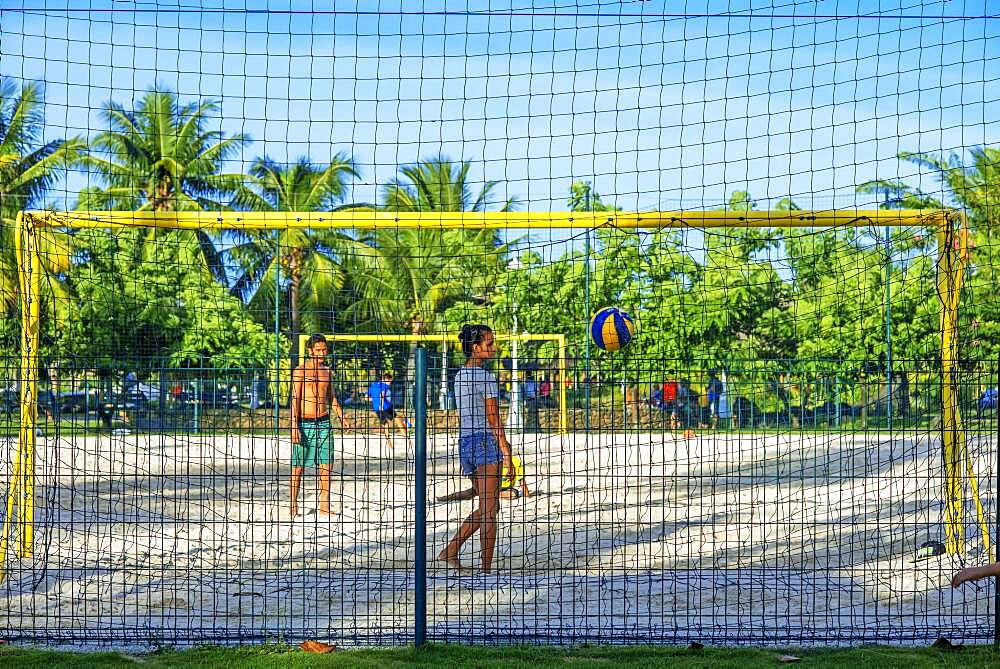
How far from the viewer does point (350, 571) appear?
759 centimetres

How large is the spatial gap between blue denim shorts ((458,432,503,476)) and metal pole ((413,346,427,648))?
4.93 feet

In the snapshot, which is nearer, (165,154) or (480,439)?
(480,439)

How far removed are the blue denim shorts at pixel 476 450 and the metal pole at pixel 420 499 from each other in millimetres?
1503

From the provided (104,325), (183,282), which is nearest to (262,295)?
(183,282)

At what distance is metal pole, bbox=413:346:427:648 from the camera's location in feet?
17.8

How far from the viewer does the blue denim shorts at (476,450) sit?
7.04m

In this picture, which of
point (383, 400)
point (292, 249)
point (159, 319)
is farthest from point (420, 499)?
point (292, 249)

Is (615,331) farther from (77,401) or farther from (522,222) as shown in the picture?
(77,401)

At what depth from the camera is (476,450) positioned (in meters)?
7.12

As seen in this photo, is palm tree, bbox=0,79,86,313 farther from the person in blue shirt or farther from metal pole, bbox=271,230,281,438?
the person in blue shirt

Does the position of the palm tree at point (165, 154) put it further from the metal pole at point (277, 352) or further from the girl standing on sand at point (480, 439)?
the girl standing on sand at point (480, 439)

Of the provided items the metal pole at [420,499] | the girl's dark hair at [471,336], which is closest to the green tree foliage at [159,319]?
the girl's dark hair at [471,336]

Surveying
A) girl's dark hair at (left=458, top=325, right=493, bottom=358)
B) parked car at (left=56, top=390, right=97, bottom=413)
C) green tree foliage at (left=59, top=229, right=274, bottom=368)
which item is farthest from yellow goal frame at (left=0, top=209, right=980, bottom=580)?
green tree foliage at (left=59, top=229, right=274, bottom=368)

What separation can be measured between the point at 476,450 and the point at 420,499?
169 cm
